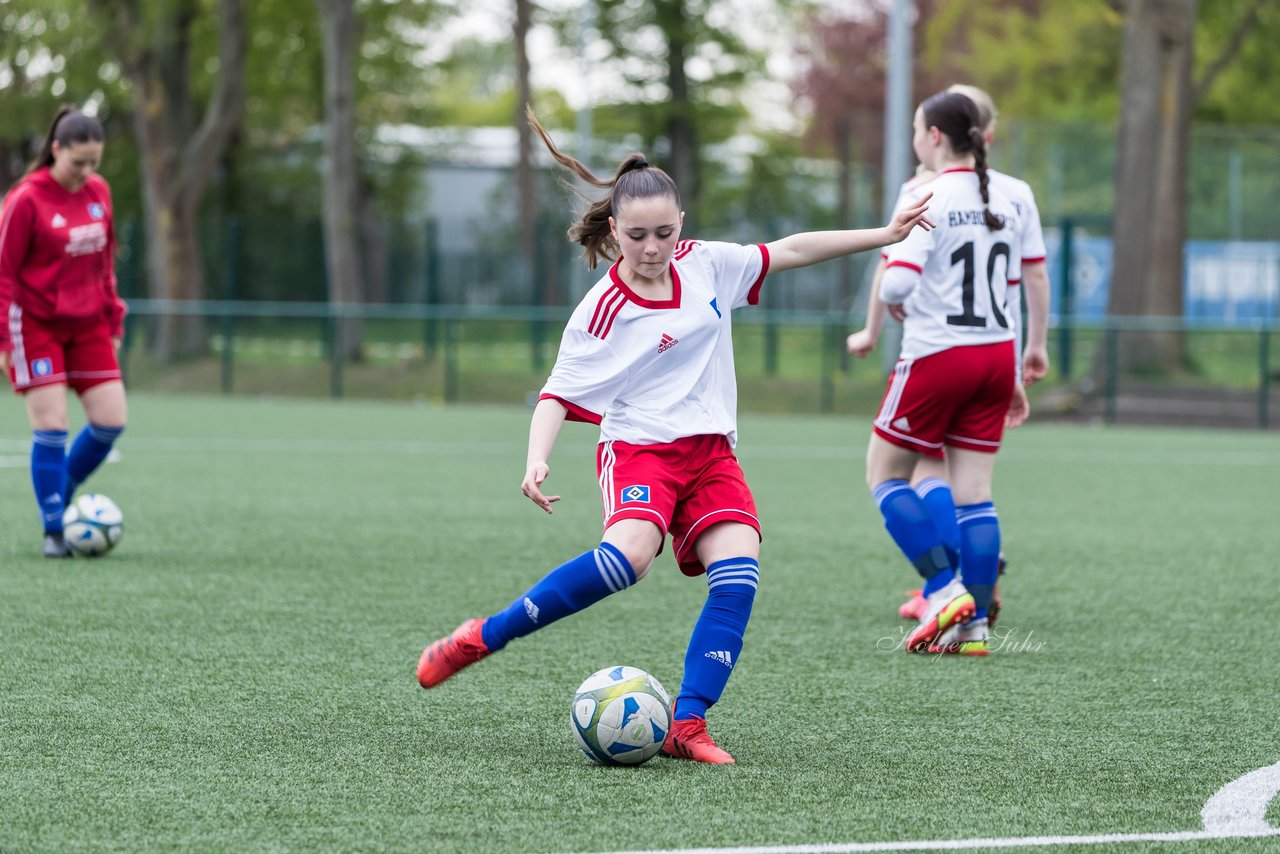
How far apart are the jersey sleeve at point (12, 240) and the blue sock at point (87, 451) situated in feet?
2.24

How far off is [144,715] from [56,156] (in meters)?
3.78

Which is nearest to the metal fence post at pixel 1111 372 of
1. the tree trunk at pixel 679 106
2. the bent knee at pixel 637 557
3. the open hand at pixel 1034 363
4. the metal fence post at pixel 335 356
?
the metal fence post at pixel 335 356

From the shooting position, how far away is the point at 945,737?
14.8 feet

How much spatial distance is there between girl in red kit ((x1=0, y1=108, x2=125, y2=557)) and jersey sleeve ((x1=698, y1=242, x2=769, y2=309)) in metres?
3.97

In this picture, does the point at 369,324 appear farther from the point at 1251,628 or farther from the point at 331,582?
the point at 1251,628

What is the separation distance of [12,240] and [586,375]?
4118 mm

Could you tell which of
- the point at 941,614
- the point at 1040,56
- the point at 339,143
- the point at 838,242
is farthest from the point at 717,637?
the point at 1040,56

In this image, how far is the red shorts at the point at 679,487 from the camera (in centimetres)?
437

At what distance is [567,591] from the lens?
14.1 ft

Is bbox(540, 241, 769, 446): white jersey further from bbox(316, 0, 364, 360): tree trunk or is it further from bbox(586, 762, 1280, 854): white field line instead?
bbox(316, 0, 364, 360): tree trunk

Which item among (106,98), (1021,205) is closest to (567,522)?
(1021,205)

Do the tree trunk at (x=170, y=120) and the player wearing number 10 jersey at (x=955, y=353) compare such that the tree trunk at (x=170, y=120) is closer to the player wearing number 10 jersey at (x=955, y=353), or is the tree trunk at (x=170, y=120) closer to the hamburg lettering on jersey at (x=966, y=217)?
the player wearing number 10 jersey at (x=955, y=353)

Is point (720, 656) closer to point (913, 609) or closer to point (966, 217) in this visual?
point (966, 217)

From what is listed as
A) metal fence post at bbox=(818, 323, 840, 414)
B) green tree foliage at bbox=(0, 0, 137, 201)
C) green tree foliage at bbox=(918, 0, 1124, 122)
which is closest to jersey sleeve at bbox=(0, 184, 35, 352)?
metal fence post at bbox=(818, 323, 840, 414)
